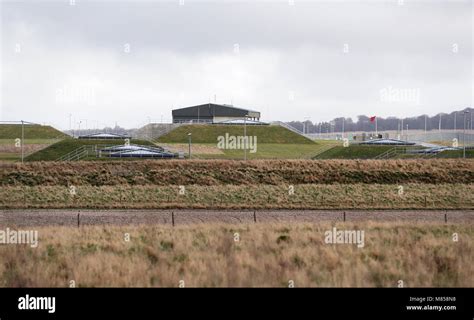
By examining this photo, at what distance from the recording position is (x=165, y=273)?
527 inches

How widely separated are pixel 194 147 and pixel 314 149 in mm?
Result: 20042

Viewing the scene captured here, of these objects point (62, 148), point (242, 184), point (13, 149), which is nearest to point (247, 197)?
point (242, 184)

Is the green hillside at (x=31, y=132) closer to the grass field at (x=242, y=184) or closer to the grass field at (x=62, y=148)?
Answer: the grass field at (x=62, y=148)

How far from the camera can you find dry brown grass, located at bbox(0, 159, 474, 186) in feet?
157

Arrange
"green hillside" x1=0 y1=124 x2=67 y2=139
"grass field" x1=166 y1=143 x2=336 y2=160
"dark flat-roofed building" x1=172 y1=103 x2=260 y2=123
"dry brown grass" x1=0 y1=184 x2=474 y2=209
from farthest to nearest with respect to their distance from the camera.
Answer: "dark flat-roofed building" x1=172 y1=103 x2=260 y2=123 → "green hillside" x1=0 y1=124 x2=67 y2=139 → "grass field" x1=166 y1=143 x2=336 y2=160 → "dry brown grass" x1=0 y1=184 x2=474 y2=209

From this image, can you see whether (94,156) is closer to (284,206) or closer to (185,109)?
(284,206)

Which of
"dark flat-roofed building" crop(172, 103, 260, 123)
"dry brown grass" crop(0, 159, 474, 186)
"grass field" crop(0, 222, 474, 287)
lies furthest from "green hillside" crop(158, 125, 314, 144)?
"grass field" crop(0, 222, 474, 287)

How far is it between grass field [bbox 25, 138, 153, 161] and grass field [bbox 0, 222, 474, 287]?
46.9 m

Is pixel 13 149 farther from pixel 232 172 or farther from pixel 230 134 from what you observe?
pixel 232 172

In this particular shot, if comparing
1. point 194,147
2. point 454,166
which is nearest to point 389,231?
point 454,166

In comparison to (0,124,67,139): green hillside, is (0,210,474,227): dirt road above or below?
below

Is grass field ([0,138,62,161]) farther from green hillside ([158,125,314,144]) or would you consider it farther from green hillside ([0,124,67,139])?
green hillside ([158,125,314,144])

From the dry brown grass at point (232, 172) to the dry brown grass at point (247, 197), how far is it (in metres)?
2.65

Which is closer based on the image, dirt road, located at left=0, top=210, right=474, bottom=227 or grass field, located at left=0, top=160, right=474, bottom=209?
dirt road, located at left=0, top=210, right=474, bottom=227
